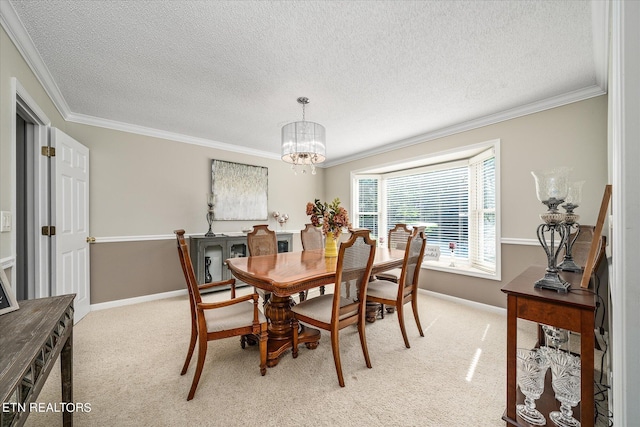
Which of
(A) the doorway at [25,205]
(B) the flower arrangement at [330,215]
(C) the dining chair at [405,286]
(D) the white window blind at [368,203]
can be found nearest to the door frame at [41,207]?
(A) the doorway at [25,205]

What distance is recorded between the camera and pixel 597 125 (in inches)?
98.4

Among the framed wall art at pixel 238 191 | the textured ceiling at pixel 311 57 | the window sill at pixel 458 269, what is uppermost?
the textured ceiling at pixel 311 57

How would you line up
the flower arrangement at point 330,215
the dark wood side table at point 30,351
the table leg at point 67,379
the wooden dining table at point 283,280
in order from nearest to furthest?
the dark wood side table at point 30,351, the table leg at point 67,379, the wooden dining table at point 283,280, the flower arrangement at point 330,215

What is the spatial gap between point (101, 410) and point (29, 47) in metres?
2.53

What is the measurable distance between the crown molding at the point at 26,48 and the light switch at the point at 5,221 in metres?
1.16

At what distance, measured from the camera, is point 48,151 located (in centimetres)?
249

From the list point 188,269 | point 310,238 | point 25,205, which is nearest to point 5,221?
point 25,205

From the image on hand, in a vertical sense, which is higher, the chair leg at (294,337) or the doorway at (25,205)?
the doorway at (25,205)

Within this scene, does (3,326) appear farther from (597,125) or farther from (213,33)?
(597,125)

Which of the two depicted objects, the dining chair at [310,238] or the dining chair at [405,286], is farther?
the dining chair at [310,238]

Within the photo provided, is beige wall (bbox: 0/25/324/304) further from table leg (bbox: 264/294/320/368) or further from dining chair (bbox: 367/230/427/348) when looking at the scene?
dining chair (bbox: 367/230/427/348)

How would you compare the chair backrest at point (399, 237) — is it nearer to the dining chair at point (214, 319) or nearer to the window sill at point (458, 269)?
the window sill at point (458, 269)

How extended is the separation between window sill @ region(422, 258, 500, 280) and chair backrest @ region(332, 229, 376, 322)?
213 centimetres

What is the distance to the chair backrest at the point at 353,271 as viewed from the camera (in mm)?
1814
